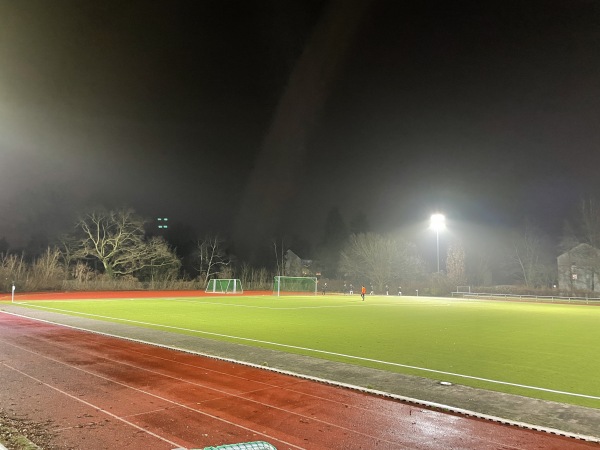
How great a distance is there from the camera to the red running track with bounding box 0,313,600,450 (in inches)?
186

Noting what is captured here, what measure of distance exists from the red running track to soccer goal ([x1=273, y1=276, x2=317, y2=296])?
4815 centimetres

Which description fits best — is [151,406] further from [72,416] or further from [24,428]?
[24,428]

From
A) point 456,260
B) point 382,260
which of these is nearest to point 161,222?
point 382,260

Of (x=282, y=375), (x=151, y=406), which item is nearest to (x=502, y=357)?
(x=282, y=375)

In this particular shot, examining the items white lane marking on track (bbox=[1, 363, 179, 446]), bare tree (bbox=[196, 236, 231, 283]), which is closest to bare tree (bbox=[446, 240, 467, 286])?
bare tree (bbox=[196, 236, 231, 283])

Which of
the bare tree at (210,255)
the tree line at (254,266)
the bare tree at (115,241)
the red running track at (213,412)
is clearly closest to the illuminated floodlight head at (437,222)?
the tree line at (254,266)

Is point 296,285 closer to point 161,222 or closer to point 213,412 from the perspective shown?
point 161,222

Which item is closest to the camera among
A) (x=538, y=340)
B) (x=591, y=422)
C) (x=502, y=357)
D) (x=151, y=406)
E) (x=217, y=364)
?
(x=591, y=422)

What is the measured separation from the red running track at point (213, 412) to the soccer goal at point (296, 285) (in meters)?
48.1

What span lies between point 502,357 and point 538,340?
4.06 m

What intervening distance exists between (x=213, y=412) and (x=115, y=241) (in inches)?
2030

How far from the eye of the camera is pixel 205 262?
64875mm

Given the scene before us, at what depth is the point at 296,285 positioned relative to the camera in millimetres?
58750

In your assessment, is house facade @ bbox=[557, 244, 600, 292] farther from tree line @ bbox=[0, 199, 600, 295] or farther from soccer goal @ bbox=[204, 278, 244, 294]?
soccer goal @ bbox=[204, 278, 244, 294]
